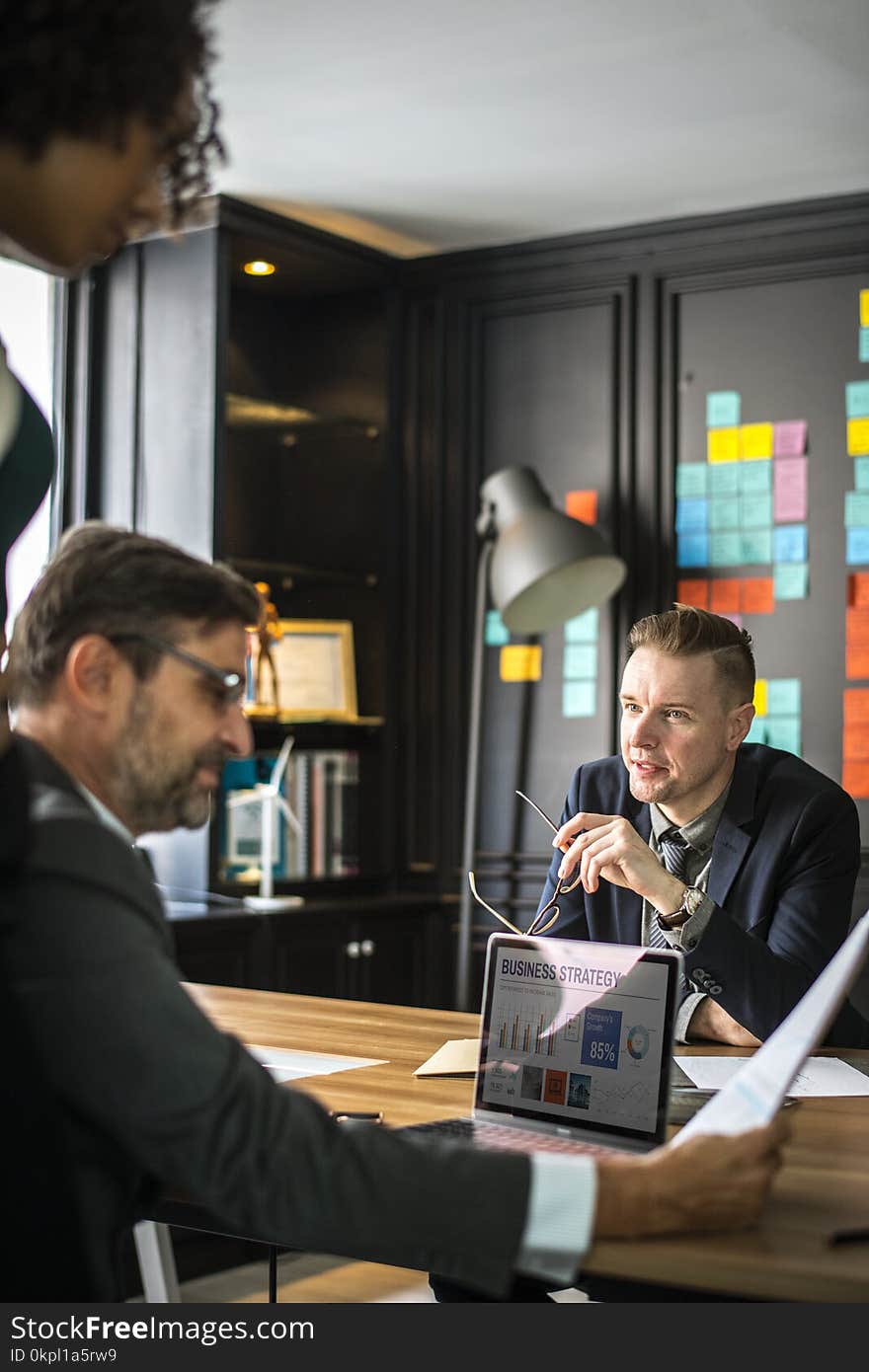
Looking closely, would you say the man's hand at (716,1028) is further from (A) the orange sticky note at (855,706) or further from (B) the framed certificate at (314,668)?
(B) the framed certificate at (314,668)

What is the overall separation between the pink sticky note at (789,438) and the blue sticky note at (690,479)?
0.22 metres

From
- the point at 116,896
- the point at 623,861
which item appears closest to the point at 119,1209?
the point at 116,896

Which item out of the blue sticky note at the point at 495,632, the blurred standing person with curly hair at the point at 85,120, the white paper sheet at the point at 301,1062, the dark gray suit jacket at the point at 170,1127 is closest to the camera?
the blurred standing person with curly hair at the point at 85,120

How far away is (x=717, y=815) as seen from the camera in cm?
253

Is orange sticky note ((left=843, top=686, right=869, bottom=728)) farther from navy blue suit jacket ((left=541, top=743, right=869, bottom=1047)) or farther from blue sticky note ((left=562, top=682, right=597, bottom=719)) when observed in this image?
Answer: navy blue suit jacket ((left=541, top=743, right=869, bottom=1047))

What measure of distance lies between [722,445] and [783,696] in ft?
2.50

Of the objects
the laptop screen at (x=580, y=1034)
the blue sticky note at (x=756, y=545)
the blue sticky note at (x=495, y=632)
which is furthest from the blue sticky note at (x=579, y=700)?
the laptop screen at (x=580, y=1034)

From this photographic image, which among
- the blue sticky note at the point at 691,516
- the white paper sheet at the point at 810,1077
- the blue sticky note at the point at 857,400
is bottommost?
the white paper sheet at the point at 810,1077

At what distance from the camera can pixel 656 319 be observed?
4812 millimetres

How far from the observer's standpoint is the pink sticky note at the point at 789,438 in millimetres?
4586

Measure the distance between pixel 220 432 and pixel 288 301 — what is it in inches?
34.7

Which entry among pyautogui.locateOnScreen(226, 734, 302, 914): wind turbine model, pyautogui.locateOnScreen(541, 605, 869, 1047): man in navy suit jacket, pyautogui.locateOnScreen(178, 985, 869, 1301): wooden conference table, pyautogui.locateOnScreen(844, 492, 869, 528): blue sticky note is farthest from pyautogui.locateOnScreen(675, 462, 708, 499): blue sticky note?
pyautogui.locateOnScreen(178, 985, 869, 1301): wooden conference table

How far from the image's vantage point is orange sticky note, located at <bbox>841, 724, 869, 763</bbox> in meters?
4.45
